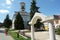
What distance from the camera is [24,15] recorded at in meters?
56.2

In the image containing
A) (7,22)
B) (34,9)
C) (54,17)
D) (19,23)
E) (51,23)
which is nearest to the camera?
(54,17)

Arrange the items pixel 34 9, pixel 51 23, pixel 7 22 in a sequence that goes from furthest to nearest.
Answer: pixel 7 22 → pixel 34 9 → pixel 51 23

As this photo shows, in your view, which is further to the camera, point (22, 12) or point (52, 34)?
point (22, 12)

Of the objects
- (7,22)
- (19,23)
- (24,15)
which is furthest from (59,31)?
(7,22)

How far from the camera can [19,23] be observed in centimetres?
4509

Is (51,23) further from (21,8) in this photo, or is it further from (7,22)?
(7,22)

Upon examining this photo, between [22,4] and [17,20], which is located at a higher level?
[22,4]

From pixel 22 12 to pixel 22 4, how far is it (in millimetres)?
2848

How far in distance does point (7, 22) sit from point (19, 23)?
74.3 feet

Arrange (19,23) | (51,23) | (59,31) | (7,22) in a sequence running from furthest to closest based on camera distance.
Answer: (7,22), (19,23), (59,31), (51,23)

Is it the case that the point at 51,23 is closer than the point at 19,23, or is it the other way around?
the point at 51,23

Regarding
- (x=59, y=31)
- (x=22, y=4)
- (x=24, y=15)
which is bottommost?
(x=59, y=31)

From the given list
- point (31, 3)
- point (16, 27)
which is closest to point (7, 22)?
point (16, 27)

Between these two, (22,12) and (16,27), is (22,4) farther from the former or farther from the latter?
(16,27)
